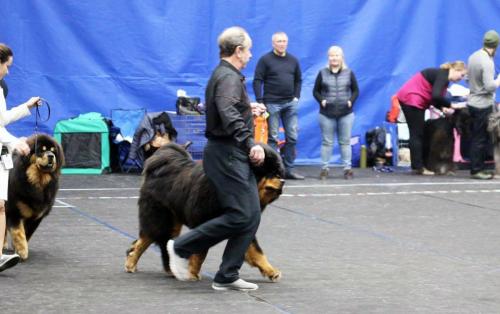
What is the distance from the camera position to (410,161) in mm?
15273

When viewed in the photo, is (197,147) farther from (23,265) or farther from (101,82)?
(23,265)

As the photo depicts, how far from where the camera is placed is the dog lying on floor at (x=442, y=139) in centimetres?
1445

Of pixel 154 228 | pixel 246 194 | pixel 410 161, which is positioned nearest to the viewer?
pixel 246 194

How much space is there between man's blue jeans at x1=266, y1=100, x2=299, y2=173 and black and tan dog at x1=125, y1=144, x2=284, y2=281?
21.8 feet

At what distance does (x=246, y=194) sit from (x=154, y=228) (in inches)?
35.7

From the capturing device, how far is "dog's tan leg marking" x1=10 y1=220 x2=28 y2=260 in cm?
774

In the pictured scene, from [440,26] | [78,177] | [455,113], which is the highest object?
[440,26]

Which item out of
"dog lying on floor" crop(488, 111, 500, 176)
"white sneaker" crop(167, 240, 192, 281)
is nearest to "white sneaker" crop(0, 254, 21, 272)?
"white sneaker" crop(167, 240, 192, 281)

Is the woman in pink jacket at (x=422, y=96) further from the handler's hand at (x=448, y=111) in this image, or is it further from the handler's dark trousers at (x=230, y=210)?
the handler's dark trousers at (x=230, y=210)

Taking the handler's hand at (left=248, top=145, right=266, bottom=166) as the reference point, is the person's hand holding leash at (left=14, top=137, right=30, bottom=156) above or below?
below

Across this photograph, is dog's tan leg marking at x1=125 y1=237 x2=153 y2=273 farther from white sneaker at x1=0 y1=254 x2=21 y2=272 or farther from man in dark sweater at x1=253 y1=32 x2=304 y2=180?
man in dark sweater at x1=253 y1=32 x2=304 y2=180

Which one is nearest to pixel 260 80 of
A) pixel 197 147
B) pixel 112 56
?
pixel 197 147

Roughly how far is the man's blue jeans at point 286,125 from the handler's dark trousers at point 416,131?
1.61 meters

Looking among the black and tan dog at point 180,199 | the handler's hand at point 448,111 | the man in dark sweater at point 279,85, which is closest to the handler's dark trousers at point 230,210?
the black and tan dog at point 180,199
